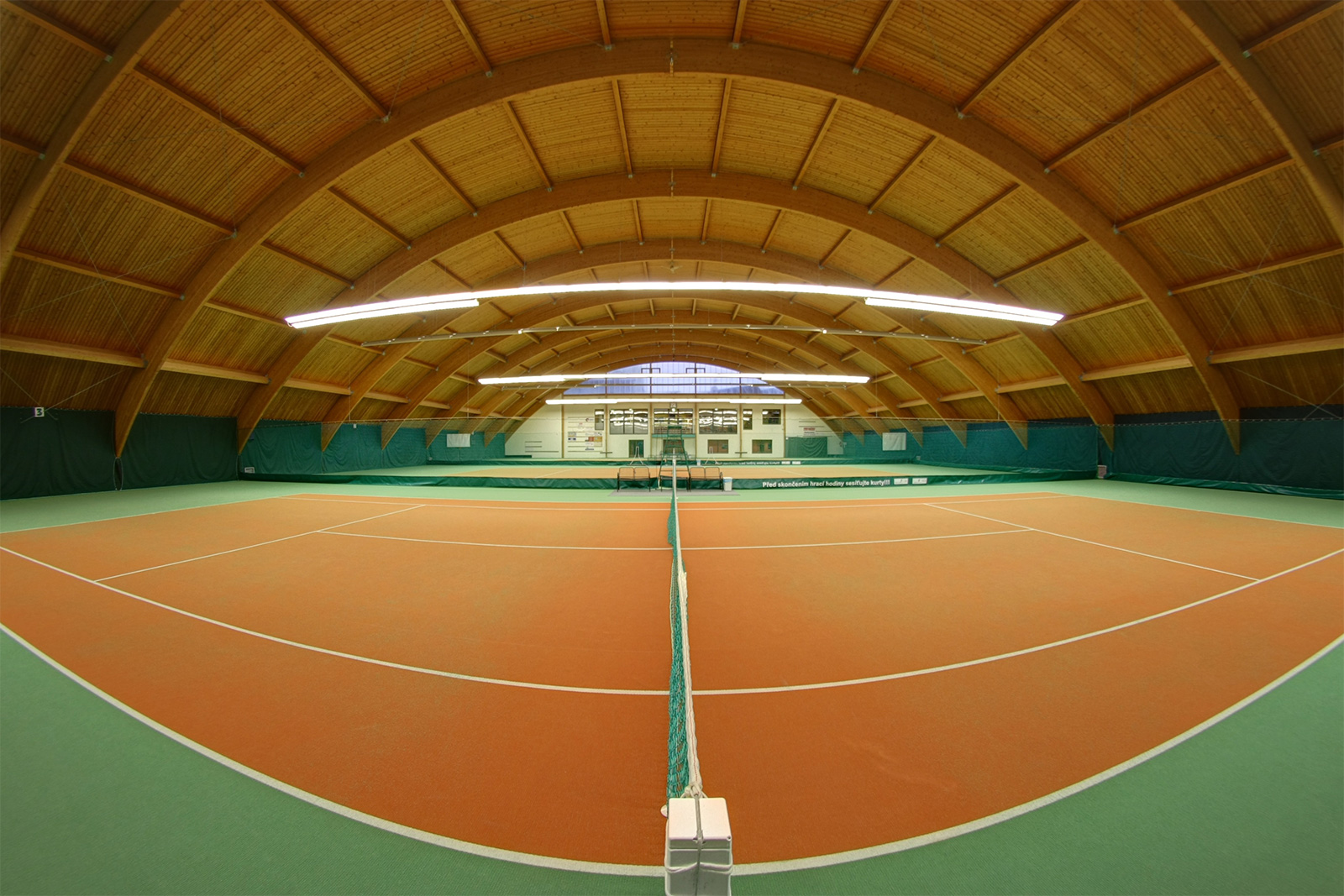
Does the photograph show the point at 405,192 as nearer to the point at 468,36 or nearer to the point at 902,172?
the point at 468,36

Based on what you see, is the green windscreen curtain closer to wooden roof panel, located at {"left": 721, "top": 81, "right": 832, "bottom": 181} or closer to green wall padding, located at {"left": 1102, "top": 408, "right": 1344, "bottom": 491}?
wooden roof panel, located at {"left": 721, "top": 81, "right": 832, "bottom": 181}

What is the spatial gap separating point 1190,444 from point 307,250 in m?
36.9

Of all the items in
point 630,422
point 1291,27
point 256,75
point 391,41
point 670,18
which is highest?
point 670,18

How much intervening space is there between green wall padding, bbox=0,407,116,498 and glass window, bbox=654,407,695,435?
34999mm

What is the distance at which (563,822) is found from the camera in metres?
2.72

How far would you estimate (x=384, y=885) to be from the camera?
231 cm

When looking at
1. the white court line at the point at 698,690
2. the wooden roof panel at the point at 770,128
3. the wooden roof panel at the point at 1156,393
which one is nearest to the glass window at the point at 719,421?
the wooden roof panel at the point at 1156,393

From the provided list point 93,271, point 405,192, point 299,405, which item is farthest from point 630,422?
point 93,271

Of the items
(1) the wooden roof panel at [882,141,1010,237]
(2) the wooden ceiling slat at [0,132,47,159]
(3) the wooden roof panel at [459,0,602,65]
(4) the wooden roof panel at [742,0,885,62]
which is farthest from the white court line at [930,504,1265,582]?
(2) the wooden ceiling slat at [0,132,47,159]

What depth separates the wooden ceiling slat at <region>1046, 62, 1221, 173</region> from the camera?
10.2 metres

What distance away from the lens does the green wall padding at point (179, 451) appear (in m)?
19.8

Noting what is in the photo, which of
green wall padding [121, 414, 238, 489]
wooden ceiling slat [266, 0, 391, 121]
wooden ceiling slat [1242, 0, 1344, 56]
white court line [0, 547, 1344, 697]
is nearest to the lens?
white court line [0, 547, 1344, 697]

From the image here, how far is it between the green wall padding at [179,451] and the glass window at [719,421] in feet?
113

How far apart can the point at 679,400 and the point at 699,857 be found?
3546cm
